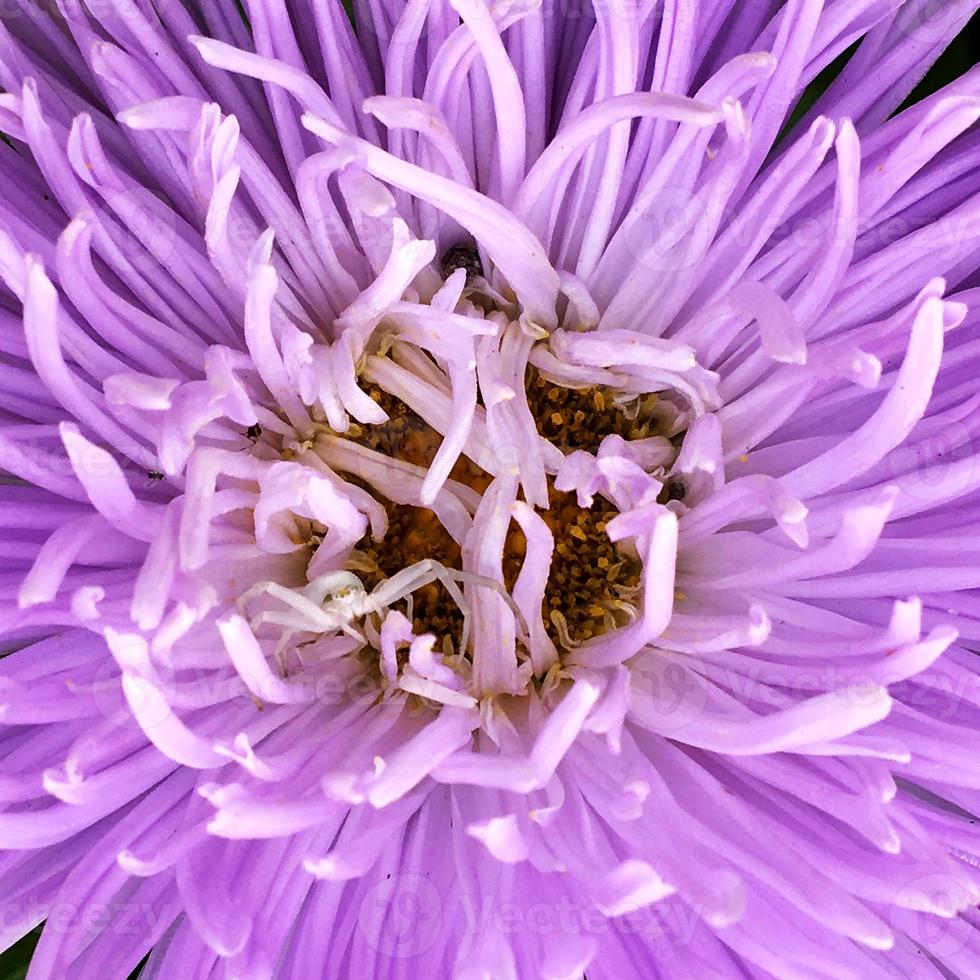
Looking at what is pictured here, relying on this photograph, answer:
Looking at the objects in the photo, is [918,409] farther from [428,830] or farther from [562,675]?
[428,830]

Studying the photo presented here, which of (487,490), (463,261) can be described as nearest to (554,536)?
(487,490)

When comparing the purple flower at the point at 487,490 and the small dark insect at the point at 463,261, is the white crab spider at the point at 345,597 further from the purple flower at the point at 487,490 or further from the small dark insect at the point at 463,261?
the small dark insect at the point at 463,261

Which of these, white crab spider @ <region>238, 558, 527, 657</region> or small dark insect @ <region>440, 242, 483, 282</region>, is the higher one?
small dark insect @ <region>440, 242, 483, 282</region>

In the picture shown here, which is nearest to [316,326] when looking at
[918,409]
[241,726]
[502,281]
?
[502,281]

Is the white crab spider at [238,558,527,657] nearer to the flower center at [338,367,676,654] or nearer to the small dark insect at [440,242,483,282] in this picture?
the flower center at [338,367,676,654]

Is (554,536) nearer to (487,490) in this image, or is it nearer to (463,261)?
(487,490)

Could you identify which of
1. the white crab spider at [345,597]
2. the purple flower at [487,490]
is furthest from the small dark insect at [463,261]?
the white crab spider at [345,597]

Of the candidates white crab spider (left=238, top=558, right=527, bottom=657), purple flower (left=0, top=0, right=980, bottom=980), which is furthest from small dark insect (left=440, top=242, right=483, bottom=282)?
white crab spider (left=238, top=558, right=527, bottom=657)
